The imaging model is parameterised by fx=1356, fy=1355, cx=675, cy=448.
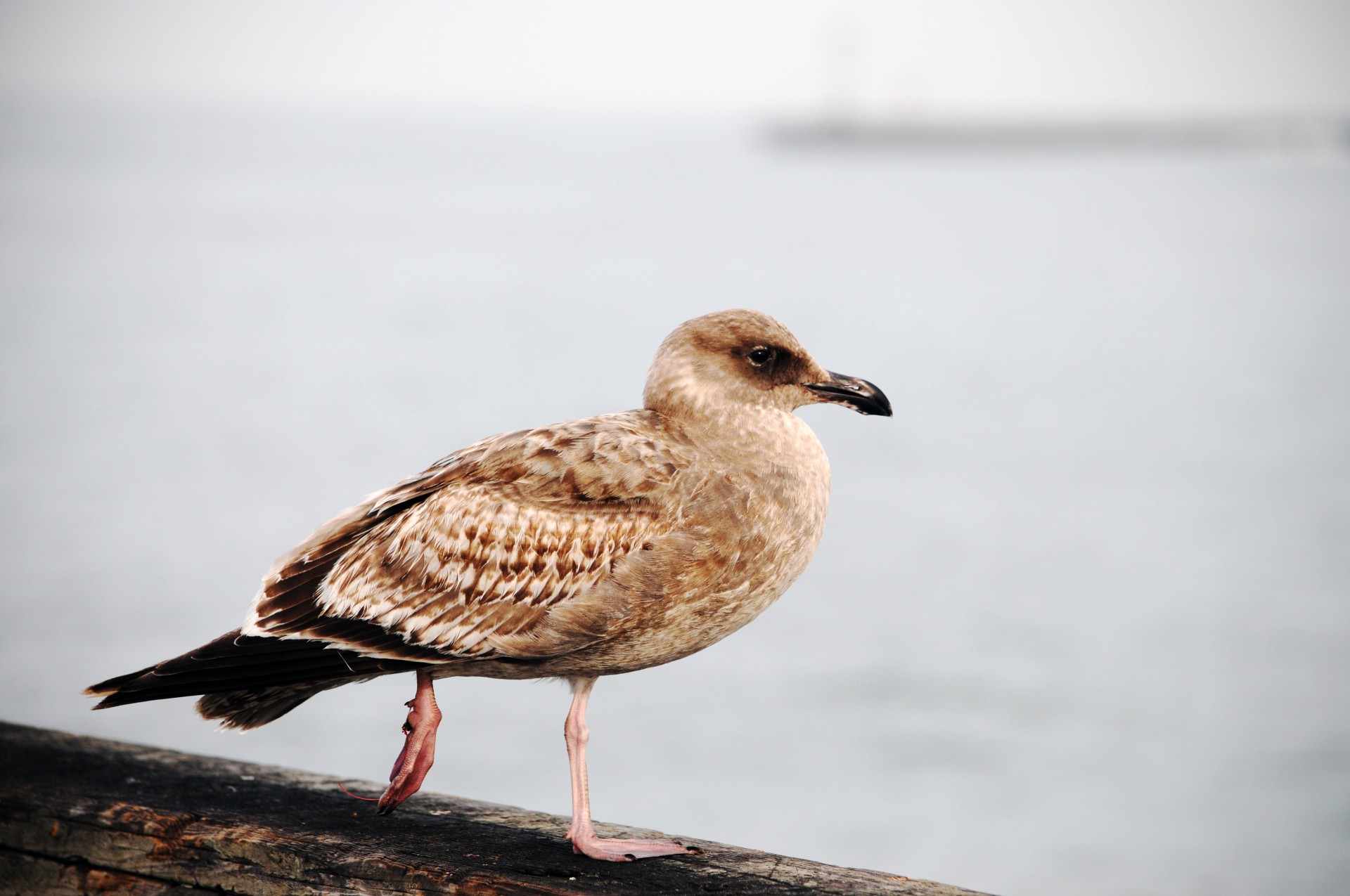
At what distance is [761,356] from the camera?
4.55m

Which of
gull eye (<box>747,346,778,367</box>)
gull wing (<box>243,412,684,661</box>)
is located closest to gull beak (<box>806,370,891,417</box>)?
gull eye (<box>747,346,778,367</box>)

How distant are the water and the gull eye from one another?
1243cm

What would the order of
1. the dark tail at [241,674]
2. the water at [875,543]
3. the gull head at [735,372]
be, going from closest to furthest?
the dark tail at [241,674] < the gull head at [735,372] < the water at [875,543]

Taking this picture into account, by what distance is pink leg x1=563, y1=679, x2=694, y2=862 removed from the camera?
4102mm

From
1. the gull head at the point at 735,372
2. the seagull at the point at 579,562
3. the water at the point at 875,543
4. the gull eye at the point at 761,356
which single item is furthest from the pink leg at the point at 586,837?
the water at the point at 875,543

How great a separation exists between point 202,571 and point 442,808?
69.0 feet

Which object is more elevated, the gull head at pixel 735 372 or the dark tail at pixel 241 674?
the gull head at pixel 735 372

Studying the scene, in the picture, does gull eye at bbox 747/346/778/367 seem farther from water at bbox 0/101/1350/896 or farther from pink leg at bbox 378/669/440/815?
water at bbox 0/101/1350/896

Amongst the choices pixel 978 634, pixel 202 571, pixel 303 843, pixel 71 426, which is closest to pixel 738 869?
pixel 303 843

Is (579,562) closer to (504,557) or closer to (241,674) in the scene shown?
(504,557)

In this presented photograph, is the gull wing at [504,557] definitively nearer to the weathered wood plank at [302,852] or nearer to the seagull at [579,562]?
the seagull at [579,562]

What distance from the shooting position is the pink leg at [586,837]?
4.10m

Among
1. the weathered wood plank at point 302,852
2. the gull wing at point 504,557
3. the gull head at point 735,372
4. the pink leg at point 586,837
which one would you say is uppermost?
the gull head at point 735,372

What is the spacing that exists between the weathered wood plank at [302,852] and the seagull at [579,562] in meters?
0.17
